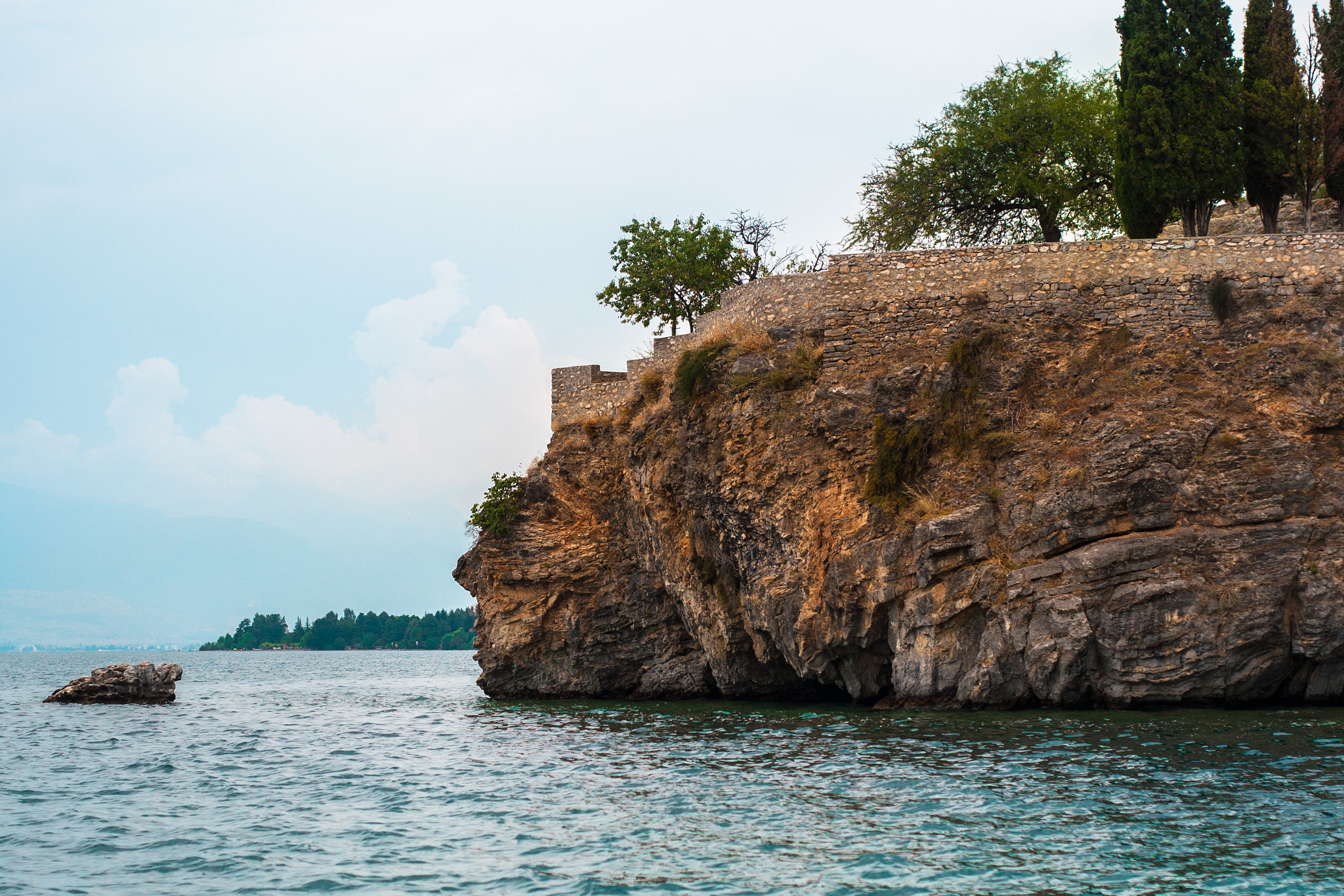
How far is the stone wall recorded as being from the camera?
1035 inches

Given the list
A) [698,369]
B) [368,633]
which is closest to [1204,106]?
[698,369]

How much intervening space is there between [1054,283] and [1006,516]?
6.66 m

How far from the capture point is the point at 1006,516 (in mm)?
24391

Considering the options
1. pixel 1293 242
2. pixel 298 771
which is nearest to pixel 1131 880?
pixel 298 771

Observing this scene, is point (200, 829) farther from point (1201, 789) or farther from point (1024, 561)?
point (1024, 561)

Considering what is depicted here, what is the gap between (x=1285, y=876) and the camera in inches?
441

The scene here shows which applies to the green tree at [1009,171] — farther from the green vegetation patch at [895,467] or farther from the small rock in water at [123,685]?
the small rock in water at [123,685]

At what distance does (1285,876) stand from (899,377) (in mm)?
16715

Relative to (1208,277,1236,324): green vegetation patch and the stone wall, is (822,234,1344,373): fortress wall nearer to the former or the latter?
the stone wall

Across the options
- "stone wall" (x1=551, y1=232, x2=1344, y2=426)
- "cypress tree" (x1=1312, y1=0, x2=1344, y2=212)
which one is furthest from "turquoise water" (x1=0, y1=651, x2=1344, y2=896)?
"cypress tree" (x1=1312, y1=0, x2=1344, y2=212)

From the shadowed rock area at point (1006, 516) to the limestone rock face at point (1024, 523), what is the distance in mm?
55

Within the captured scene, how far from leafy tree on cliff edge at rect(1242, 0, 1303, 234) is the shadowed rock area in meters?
3.79

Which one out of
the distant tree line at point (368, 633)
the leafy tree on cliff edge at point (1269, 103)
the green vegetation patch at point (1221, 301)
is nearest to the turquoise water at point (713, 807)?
the green vegetation patch at point (1221, 301)

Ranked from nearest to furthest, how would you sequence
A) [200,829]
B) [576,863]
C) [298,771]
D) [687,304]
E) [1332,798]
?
[576,863]
[1332,798]
[200,829]
[298,771]
[687,304]
